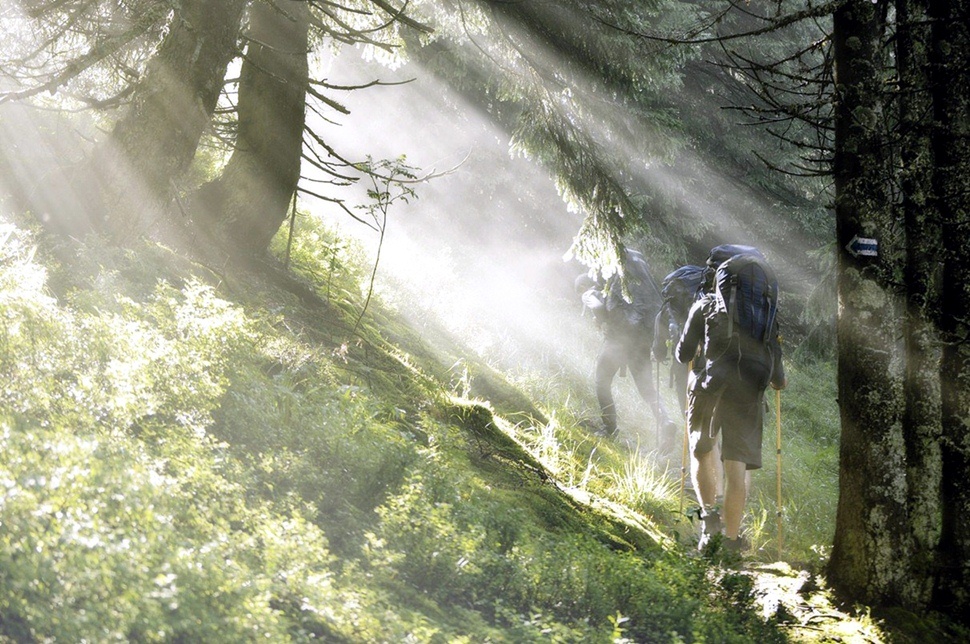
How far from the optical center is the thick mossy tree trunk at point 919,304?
4.11 metres

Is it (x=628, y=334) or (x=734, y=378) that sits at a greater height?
(x=628, y=334)

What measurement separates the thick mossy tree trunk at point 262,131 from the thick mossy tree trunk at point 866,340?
171 inches

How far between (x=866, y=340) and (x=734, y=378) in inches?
66.2

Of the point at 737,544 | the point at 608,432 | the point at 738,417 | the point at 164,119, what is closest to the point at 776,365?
the point at 738,417

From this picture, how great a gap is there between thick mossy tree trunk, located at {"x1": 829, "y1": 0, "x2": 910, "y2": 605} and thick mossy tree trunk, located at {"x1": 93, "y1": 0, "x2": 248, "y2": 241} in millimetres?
4001

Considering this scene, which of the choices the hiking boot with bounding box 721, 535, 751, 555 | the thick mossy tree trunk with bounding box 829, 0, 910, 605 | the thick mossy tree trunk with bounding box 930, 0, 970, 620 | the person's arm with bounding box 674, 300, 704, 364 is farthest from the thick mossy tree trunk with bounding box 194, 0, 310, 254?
the thick mossy tree trunk with bounding box 930, 0, 970, 620

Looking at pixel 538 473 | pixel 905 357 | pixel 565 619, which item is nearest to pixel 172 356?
pixel 565 619

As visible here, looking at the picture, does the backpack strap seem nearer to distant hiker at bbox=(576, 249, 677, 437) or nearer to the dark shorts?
the dark shorts

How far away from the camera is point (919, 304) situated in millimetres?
4246

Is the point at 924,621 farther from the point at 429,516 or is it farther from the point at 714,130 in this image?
the point at 714,130

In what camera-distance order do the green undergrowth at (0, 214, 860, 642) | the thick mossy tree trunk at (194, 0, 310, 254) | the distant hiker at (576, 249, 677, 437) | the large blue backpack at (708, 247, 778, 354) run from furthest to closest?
the distant hiker at (576, 249, 677, 437) < the thick mossy tree trunk at (194, 0, 310, 254) < the large blue backpack at (708, 247, 778, 354) < the green undergrowth at (0, 214, 860, 642)

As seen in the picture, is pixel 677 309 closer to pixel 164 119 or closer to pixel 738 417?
pixel 738 417

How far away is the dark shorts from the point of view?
5.80 m

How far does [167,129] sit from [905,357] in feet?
15.7
